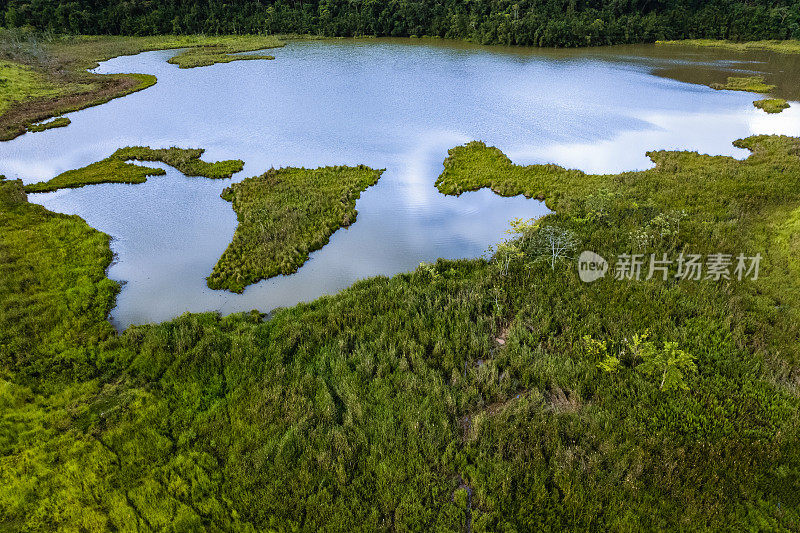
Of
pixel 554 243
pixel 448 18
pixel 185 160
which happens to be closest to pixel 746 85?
pixel 554 243

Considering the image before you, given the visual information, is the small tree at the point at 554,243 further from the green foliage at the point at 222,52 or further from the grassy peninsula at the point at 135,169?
the green foliage at the point at 222,52

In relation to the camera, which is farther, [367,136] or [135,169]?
[367,136]

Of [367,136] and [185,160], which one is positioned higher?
[367,136]

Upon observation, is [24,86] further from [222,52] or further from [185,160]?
[185,160]

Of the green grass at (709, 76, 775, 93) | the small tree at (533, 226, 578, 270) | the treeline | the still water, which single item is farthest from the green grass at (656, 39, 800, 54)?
the small tree at (533, 226, 578, 270)

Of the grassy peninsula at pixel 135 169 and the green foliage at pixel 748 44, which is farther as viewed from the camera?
the green foliage at pixel 748 44

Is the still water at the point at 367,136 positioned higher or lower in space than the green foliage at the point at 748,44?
lower

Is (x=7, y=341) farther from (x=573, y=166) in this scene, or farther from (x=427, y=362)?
(x=573, y=166)

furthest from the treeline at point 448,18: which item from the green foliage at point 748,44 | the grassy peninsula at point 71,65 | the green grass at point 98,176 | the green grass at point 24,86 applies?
the green grass at point 98,176
